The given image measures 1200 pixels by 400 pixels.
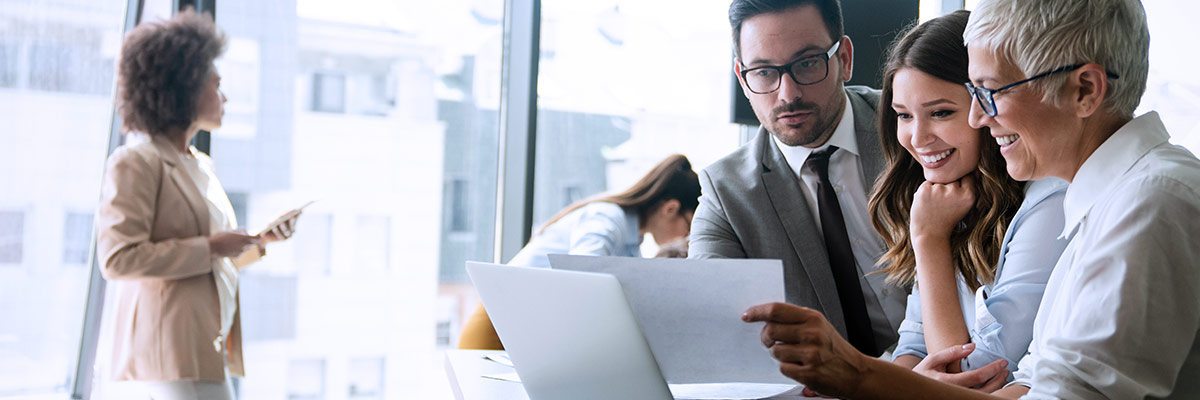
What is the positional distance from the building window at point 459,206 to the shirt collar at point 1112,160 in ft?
9.21

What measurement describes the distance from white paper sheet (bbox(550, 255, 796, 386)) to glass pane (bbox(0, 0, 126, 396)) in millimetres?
2580

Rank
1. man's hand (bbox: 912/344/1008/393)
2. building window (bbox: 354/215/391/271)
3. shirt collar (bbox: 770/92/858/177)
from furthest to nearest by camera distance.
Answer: building window (bbox: 354/215/391/271), shirt collar (bbox: 770/92/858/177), man's hand (bbox: 912/344/1008/393)

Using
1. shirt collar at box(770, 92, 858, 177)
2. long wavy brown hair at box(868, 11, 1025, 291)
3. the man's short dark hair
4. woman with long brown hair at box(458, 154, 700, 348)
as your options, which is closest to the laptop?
long wavy brown hair at box(868, 11, 1025, 291)

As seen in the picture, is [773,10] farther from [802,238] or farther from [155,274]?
[155,274]

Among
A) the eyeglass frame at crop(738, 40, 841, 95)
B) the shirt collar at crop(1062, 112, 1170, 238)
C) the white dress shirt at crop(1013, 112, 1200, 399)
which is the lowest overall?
the white dress shirt at crop(1013, 112, 1200, 399)

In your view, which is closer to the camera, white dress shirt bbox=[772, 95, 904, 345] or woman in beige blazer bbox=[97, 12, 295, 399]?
white dress shirt bbox=[772, 95, 904, 345]

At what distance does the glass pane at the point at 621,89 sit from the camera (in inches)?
146

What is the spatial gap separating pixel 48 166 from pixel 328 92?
0.95m

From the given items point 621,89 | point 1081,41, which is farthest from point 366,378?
point 1081,41

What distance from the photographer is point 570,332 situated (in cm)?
105

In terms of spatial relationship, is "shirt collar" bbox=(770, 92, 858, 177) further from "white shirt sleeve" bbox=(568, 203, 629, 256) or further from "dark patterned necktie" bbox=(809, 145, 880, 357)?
"white shirt sleeve" bbox=(568, 203, 629, 256)

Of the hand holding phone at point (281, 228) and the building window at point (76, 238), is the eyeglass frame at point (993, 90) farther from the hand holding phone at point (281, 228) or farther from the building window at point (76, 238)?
the building window at point (76, 238)

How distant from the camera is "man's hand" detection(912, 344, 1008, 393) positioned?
3.96ft

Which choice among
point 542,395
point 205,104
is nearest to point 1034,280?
point 542,395
